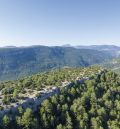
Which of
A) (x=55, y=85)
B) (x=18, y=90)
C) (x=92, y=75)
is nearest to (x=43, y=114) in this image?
(x=18, y=90)

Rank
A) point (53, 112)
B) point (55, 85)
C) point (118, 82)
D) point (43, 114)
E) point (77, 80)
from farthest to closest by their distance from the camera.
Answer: point (118, 82)
point (77, 80)
point (55, 85)
point (53, 112)
point (43, 114)

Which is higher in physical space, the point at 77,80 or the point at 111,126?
the point at 77,80

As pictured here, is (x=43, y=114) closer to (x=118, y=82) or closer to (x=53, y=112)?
(x=53, y=112)

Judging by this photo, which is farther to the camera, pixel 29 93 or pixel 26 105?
pixel 29 93

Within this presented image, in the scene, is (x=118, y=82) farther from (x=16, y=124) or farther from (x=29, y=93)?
(x=16, y=124)

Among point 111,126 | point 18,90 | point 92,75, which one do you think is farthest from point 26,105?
point 92,75

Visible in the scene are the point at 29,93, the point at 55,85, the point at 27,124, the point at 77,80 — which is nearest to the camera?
the point at 27,124
